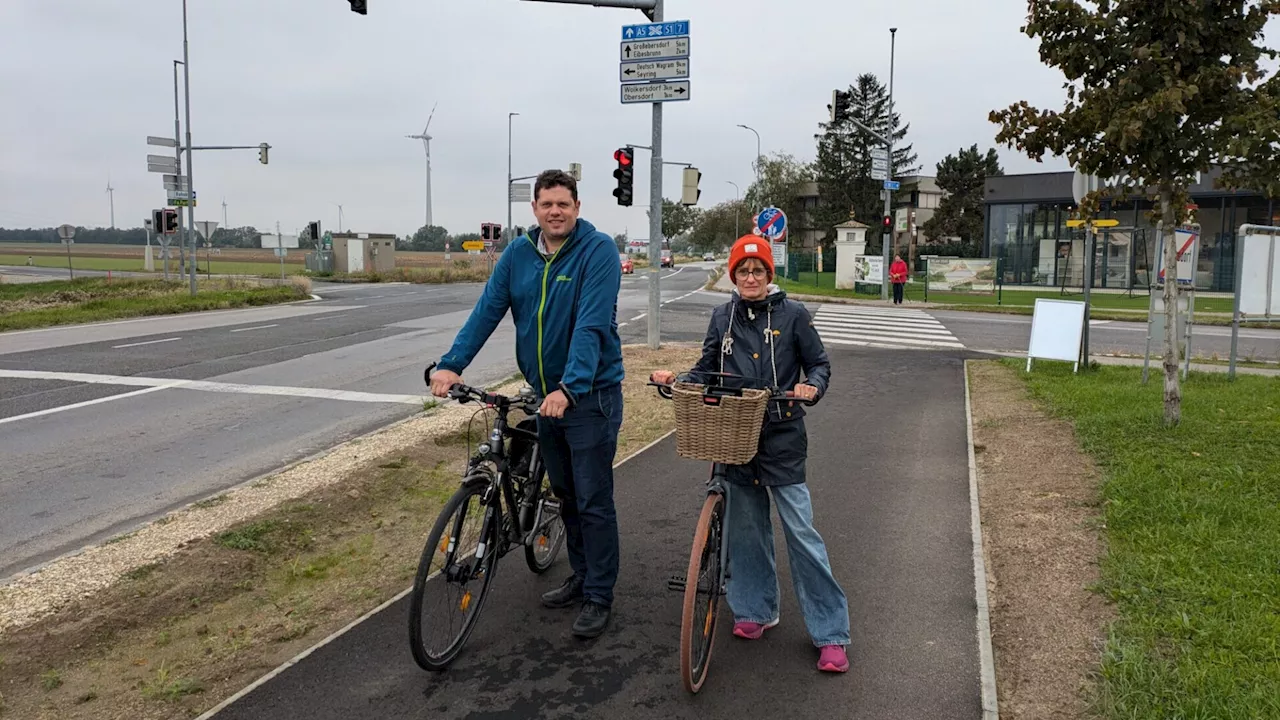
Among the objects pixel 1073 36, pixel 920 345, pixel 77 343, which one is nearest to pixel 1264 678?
pixel 1073 36

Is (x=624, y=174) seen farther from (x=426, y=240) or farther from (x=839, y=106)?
(x=426, y=240)

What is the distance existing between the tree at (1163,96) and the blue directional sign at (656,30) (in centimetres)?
677

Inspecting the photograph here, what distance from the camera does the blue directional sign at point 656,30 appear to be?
13.7 meters

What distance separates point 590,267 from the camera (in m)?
4.09

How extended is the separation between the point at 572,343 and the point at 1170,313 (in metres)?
6.01

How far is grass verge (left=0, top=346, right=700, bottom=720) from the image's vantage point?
370 centimetres

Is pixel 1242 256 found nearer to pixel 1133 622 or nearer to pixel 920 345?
pixel 920 345

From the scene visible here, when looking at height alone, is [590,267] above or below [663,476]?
above

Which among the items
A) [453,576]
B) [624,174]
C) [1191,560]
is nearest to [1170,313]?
[1191,560]

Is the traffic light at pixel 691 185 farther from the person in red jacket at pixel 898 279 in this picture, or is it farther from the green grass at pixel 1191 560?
the person in red jacket at pixel 898 279

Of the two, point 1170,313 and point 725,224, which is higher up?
point 725,224

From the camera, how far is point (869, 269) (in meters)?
35.5

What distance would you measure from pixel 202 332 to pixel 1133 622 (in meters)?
18.5

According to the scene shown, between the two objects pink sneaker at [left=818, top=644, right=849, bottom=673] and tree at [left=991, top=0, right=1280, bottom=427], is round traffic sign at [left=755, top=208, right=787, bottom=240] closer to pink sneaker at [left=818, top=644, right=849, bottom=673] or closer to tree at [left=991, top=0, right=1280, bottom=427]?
tree at [left=991, top=0, right=1280, bottom=427]
